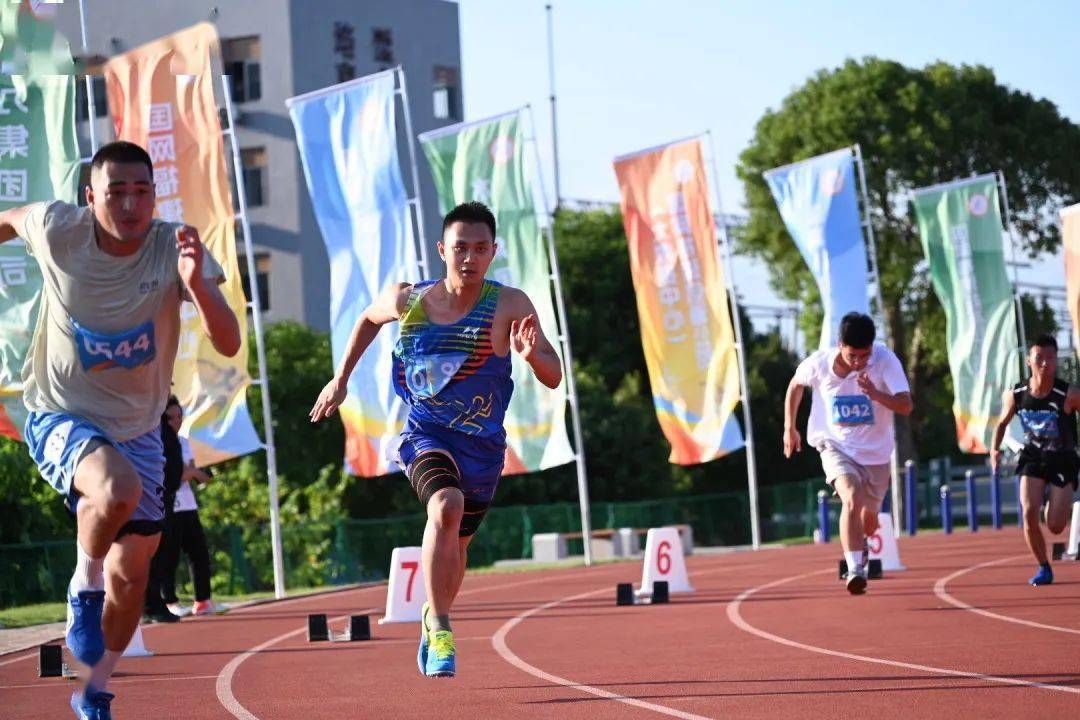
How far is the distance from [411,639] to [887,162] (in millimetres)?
36301

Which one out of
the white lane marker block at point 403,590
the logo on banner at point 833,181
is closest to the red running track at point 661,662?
the white lane marker block at point 403,590

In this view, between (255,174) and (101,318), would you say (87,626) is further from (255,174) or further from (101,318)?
(255,174)

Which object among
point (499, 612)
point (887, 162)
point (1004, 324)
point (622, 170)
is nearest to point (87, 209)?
point (499, 612)

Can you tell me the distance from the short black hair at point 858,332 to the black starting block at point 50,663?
20.3 feet

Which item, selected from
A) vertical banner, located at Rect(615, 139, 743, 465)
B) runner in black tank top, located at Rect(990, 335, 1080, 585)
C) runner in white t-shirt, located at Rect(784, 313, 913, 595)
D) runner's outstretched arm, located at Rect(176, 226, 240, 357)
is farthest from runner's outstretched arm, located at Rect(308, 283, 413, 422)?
vertical banner, located at Rect(615, 139, 743, 465)

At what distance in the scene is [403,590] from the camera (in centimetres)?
1442

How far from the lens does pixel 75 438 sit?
6.74 meters

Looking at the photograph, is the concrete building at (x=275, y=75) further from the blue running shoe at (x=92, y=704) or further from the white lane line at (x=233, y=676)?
the blue running shoe at (x=92, y=704)

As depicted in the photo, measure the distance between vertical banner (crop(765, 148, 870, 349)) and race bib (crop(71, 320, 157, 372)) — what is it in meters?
21.0

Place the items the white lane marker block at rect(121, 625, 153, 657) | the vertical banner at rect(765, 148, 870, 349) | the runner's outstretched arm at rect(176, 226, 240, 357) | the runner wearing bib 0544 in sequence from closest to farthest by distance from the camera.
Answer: the runner's outstretched arm at rect(176, 226, 240, 357)
the runner wearing bib 0544
the white lane marker block at rect(121, 625, 153, 657)
the vertical banner at rect(765, 148, 870, 349)

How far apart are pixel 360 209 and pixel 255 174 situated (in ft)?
96.5

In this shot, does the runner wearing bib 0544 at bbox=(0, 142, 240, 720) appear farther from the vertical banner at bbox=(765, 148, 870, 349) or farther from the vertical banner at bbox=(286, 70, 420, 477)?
the vertical banner at bbox=(765, 148, 870, 349)

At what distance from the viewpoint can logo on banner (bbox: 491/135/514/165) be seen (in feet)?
78.5

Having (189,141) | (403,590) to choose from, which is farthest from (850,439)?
(189,141)
